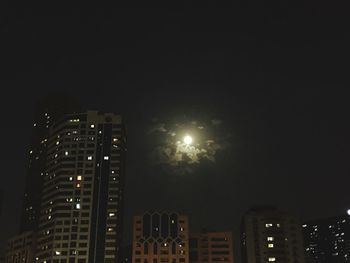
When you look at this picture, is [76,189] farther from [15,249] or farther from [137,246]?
[15,249]

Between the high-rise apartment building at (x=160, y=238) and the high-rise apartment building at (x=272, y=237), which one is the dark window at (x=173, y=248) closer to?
the high-rise apartment building at (x=160, y=238)

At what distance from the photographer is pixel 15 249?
146250mm

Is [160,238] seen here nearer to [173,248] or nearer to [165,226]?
[165,226]

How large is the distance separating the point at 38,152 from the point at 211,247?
8543 centimetres

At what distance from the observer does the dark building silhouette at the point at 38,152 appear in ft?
571

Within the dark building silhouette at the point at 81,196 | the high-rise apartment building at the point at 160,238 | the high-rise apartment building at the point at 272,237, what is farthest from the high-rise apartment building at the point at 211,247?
the dark building silhouette at the point at 81,196

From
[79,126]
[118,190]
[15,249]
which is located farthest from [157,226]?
[15,249]

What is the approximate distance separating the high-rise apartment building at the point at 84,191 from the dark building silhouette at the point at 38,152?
39167 mm

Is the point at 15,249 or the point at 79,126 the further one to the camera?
the point at 15,249

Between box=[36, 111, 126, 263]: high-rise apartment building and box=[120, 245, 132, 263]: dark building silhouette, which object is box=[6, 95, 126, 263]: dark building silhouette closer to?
box=[36, 111, 126, 263]: high-rise apartment building

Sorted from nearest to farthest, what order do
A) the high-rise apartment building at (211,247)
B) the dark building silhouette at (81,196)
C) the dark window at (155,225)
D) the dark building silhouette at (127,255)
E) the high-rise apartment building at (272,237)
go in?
the dark building silhouette at (81,196) → the dark window at (155,225) → the high-rise apartment building at (211,247) → the high-rise apartment building at (272,237) → the dark building silhouette at (127,255)

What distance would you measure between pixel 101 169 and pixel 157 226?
21.9 meters

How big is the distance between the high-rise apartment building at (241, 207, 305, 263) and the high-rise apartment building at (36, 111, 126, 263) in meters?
37.6

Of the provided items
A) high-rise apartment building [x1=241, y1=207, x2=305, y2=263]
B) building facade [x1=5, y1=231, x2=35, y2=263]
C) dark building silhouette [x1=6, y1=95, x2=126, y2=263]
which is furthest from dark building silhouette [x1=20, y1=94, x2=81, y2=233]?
high-rise apartment building [x1=241, y1=207, x2=305, y2=263]
